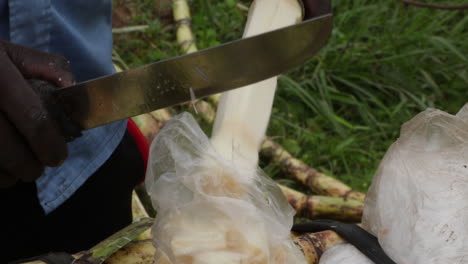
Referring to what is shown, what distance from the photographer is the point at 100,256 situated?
0.80 meters

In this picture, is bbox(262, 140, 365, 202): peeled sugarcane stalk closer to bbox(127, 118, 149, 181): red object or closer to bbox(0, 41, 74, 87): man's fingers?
bbox(127, 118, 149, 181): red object

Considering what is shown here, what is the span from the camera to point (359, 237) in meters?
0.82

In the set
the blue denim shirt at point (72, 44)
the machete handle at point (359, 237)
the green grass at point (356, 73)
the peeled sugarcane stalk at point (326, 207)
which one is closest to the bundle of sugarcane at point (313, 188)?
the peeled sugarcane stalk at point (326, 207)

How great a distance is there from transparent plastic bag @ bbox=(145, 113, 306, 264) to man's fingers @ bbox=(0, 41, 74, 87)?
0.63 feet

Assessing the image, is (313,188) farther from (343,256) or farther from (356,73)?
(343,256)

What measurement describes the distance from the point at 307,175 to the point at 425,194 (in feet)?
3.24

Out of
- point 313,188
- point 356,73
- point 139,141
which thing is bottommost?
point 313,188

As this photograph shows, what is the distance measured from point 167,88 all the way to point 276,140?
4.19 ft

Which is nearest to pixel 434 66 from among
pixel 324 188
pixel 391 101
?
pixel 391 101

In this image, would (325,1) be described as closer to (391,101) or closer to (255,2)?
(255,2)

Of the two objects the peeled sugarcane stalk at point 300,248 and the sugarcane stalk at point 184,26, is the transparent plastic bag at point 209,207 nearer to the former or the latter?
the peeled sugarcane stalk at point 300,248

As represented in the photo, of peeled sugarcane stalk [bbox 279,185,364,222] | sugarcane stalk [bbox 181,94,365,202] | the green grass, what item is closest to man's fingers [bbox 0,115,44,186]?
peeled sugarcane stalk [bbox 279,185,364,222]

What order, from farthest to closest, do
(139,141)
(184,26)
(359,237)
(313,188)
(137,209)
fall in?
(184,26)
(313,188)
(137,209)
(139,141)
(359,237)

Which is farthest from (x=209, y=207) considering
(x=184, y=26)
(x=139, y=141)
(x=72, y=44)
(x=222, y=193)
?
(x=184, y=26)
